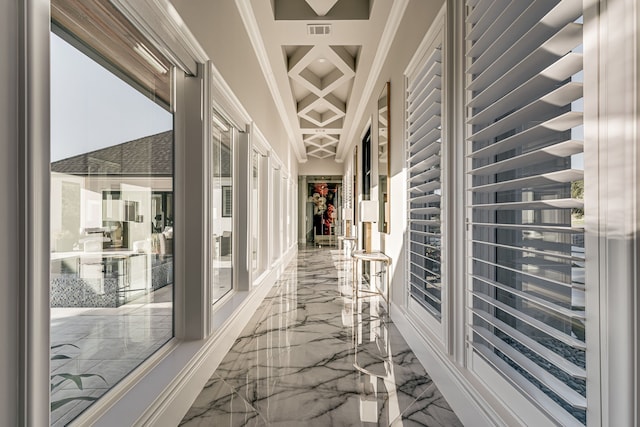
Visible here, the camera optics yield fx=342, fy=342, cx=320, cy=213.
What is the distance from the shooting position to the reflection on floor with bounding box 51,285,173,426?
1.16m

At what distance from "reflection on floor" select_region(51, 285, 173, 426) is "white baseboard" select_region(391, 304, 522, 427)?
157 centimetres

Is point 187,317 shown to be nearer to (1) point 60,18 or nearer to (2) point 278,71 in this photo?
(1) point 60,18

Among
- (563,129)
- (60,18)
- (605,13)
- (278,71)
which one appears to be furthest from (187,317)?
(278,71)

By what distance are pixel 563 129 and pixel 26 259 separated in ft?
5.02

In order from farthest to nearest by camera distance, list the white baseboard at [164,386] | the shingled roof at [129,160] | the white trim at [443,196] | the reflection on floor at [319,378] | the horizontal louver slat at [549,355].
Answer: the white trim at [443,196]
the reflection on floor at [319,378]
the white baseboard at [164,386]
the shingled roof at [129,160]
the horizontal louver slat at [549,355]

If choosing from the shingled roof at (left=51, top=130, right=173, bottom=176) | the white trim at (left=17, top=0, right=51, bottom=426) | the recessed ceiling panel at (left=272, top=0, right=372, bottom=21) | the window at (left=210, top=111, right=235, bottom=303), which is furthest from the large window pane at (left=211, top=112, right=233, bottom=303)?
the white trim at (left=17, top=0, right=51, bottom=426)

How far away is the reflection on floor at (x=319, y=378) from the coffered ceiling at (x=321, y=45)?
2882 mm

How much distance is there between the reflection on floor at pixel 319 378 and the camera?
1688 mm

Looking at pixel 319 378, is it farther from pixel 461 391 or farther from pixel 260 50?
pixel 260 50

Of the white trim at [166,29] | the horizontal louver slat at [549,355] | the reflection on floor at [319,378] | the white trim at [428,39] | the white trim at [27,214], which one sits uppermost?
the white trim at [428,39]

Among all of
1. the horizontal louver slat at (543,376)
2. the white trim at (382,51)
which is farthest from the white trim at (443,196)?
the white trim at (382,51)

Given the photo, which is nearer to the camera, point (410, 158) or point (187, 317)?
point (187, 317)

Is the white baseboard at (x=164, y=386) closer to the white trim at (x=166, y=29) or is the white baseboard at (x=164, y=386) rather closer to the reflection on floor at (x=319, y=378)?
the reflection on floor at (x=319, y=378)

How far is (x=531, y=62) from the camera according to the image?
1.16 m
